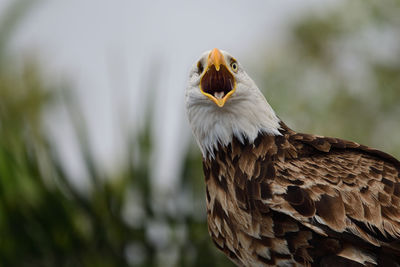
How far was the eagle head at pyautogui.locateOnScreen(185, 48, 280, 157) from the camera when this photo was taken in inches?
114

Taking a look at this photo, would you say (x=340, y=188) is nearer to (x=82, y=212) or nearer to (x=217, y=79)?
(x=217, y=79)

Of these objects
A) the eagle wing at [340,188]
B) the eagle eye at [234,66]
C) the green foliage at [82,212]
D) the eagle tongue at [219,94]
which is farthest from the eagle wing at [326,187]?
the green foliage at [82,212]

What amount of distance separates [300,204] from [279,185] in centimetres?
14

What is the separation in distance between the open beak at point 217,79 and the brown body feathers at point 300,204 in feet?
0.94

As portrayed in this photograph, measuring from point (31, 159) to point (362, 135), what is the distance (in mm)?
7971

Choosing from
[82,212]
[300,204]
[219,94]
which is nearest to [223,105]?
[219,94]

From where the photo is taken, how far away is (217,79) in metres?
2.98

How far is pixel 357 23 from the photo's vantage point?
528 inches

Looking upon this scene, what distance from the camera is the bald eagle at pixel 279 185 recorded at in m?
2.70

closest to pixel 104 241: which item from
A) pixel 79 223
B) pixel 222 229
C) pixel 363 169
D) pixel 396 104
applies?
pixel 79 223

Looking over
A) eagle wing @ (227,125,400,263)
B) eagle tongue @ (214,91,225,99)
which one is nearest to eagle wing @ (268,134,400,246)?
eagle wing @ (227,125,400,263)

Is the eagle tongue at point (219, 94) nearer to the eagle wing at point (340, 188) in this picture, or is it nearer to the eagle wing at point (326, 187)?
the eagle wing at point (326, 187)

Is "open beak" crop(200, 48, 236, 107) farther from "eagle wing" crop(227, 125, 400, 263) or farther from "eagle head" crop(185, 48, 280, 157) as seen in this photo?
"eagle wing" crop(227, 125, 400, 263)

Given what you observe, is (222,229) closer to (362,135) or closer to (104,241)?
(104,241)
